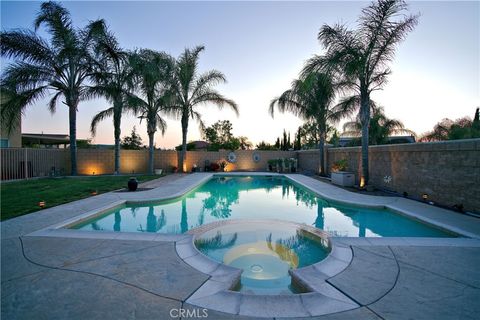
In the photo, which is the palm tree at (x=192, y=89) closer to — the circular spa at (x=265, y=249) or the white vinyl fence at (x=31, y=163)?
the white vinyl fence at (x=31, y=163)

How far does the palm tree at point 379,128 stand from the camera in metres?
19.8

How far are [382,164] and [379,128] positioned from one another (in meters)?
12.2

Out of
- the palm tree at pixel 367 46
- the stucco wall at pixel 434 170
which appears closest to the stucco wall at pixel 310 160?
the stucco wall at pixel 434 170

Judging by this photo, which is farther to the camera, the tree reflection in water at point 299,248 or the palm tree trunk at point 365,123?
the palm tree trunk at point 365,123

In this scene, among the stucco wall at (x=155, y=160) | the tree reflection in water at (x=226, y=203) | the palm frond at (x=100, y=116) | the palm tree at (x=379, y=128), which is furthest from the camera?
A: the palm tree at (x=379, y=128)

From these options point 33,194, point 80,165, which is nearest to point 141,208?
point 33,194

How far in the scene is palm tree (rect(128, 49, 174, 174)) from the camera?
539 inches

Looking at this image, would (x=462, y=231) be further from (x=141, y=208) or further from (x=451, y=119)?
(x=451, y=119)

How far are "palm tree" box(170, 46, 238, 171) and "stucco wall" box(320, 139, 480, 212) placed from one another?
1075cm

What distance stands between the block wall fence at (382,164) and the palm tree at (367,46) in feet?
5.53

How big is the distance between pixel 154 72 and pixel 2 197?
9.53 m

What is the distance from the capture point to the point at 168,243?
3947 mm

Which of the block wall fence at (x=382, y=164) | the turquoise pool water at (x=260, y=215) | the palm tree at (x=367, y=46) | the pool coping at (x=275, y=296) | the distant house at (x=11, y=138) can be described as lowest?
the turquoise pool water at (x=260, y=215)

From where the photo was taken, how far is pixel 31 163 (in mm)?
13570
